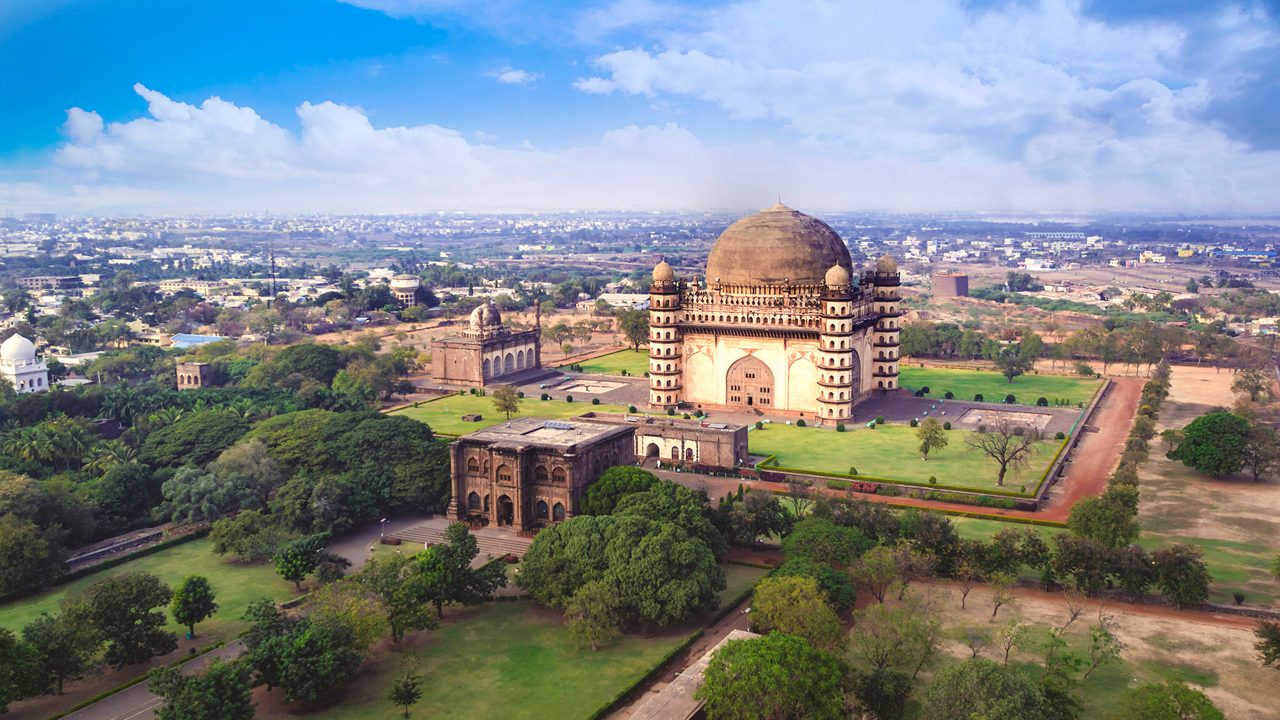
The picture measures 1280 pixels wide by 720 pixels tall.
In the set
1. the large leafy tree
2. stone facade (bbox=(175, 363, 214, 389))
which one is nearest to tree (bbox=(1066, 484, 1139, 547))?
the large leafy tree

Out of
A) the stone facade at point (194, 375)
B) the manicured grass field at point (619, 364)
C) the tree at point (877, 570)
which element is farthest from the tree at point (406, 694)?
the stone facade at point (194, 375)

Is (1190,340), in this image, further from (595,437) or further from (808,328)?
(595,437)

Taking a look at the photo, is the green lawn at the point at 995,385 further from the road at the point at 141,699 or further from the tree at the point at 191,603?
the tree at the point at 191,603

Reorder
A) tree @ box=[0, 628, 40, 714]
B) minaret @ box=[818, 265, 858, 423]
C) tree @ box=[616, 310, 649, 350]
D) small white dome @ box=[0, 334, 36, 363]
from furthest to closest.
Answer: tree @ box=[616, 310, 649, 350]
small white dome @ box=[0, 334, 36, 363]
minaret @ box=[818, 265, 858, 423]
tree @ box=[0, 628, 40, 714]

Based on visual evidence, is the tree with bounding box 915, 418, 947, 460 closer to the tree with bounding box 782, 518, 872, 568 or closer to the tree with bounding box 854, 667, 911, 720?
the tree with bounding box 782, 518, 872, 568

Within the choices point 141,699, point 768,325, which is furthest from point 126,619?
point 768,325

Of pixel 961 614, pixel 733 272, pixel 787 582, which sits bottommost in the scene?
pixel 961 614

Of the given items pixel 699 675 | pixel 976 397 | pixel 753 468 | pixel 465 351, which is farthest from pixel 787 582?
pixel 465 351
